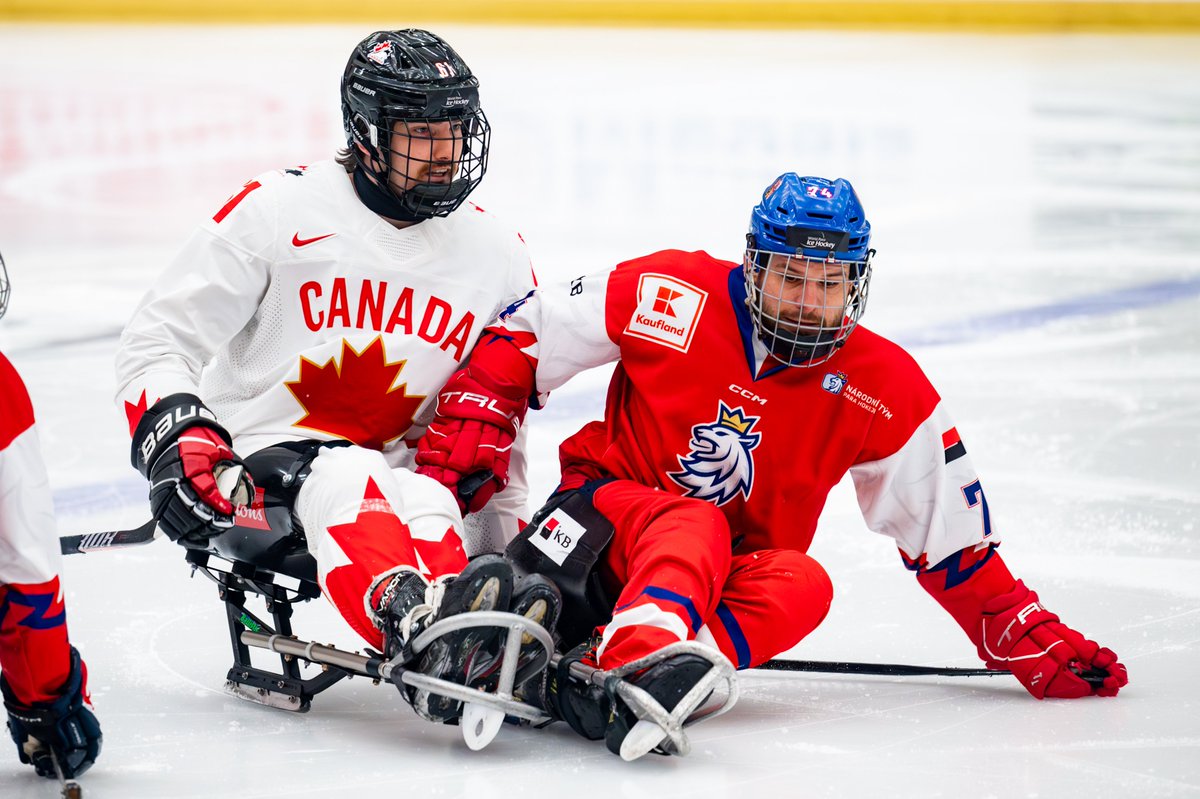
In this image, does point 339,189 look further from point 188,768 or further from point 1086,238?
point 1086,238

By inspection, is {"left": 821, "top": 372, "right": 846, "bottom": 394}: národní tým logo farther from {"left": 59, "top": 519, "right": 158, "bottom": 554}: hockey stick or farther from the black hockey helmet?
{"left": 59, "top": 519, "right": 158, "bottom": 554}: hockey stick

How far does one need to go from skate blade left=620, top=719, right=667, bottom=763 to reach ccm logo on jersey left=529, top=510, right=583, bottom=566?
1.51 ft

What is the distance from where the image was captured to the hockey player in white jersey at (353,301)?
9.06 ft

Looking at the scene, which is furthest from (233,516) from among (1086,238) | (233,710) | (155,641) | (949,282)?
(1086,238)

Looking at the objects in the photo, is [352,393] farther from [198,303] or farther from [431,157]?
[431,157]

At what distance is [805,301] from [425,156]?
740 mm

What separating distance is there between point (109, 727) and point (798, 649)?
1.30m

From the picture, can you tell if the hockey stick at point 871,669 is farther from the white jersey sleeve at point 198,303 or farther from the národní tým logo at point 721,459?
the white jersey sleeve at point 198,303

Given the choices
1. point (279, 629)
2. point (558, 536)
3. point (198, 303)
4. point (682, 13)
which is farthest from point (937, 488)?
point (682, 13)

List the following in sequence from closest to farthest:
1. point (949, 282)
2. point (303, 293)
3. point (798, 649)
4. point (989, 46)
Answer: point (303, 293) → point (798, 649) → point (949, 282) → point (989, 46)

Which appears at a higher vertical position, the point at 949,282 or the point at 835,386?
the point at 835,386

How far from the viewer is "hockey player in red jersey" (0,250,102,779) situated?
2.21m

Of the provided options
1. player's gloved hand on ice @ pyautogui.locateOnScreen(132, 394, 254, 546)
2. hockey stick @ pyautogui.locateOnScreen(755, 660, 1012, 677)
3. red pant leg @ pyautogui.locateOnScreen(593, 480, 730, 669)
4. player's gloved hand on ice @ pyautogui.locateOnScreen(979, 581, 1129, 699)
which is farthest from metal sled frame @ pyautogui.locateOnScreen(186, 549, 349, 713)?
player's gloved hand on ice @ pyautogui.locateOnScreen(979, 581, 1129, 699)

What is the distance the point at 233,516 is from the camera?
2.58 metres
